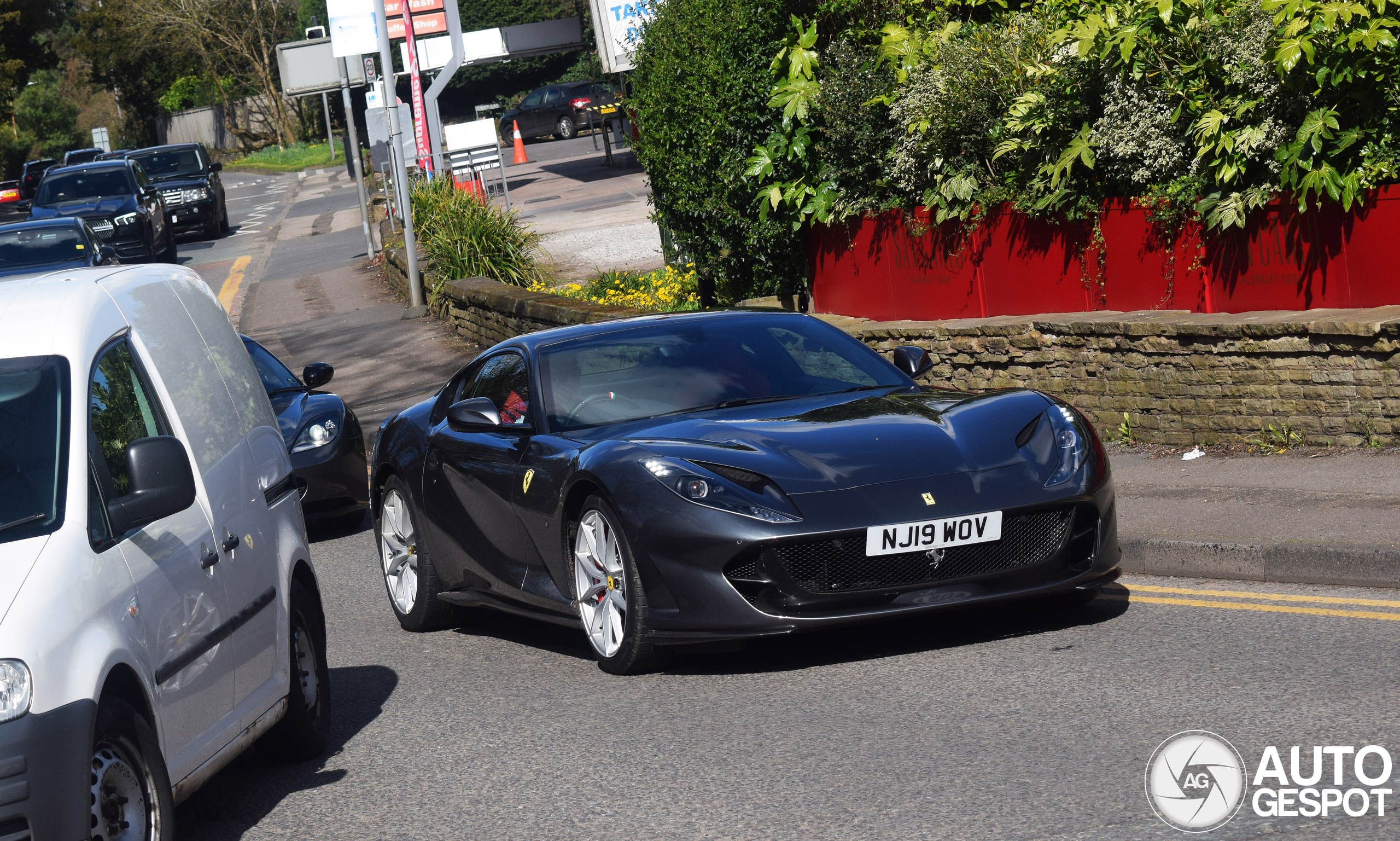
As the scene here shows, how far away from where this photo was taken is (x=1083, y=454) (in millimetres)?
6562

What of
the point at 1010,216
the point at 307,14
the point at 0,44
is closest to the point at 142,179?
the point at 1010,216

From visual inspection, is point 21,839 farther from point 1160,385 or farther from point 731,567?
point 1160,385

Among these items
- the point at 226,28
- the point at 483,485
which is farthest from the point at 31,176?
the point at 483,485

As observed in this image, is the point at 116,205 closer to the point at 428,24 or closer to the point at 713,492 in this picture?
the point at 428,24

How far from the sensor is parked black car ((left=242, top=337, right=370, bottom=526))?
38.0 feet

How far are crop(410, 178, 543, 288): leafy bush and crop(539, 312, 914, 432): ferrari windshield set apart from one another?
14.7 m

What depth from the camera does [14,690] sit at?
12.6 ft

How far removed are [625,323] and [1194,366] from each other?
419 cm

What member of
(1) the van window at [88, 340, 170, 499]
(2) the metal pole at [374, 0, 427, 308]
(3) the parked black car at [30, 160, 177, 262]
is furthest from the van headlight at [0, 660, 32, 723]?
(3) the parked black car at [30, 160, 177, 262]

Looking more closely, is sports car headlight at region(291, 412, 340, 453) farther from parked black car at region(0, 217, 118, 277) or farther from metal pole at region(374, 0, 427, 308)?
metal pole at region(374, 0, 427, 308)

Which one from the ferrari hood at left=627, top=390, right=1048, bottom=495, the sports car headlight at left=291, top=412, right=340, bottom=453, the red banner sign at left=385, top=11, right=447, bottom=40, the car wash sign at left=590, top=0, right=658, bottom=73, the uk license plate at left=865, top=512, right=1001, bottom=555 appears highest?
the red banner sign at left=385, top=11, right=447, bottom=40

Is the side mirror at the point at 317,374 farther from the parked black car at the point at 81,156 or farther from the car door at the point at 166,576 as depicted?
the parked black car at the point at 81,156

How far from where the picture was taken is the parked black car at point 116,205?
105 feet

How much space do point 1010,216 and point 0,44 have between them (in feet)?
250
